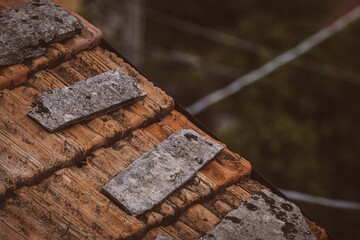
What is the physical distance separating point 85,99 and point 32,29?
63 centimetres

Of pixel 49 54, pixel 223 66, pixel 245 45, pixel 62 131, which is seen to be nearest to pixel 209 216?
pixel 62 131

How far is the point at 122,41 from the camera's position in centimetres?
1143

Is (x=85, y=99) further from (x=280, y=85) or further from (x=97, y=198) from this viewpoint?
(x=280, y=85)

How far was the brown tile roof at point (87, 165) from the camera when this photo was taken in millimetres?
2783

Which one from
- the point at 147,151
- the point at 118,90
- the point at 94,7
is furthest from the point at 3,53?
the point at 94,7

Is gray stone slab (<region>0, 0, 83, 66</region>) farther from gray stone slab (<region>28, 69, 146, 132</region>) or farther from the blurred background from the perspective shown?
the blurred background

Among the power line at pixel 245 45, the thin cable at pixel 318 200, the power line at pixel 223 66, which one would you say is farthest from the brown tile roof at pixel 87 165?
the power line at pixel 245 45

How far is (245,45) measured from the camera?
47.8 feet

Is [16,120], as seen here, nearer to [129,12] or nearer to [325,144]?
[129,12]

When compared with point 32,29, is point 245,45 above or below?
above

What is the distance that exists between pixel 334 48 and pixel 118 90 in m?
11.5

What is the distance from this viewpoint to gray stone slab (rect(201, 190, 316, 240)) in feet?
9.98

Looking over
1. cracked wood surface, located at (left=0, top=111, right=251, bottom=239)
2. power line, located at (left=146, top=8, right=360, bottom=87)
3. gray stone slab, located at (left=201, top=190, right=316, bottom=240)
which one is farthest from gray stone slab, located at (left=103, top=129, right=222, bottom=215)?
power line, located at (left=146, top=8, right=360, bottom=87)

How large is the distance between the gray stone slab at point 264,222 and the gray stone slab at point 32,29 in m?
1.63
